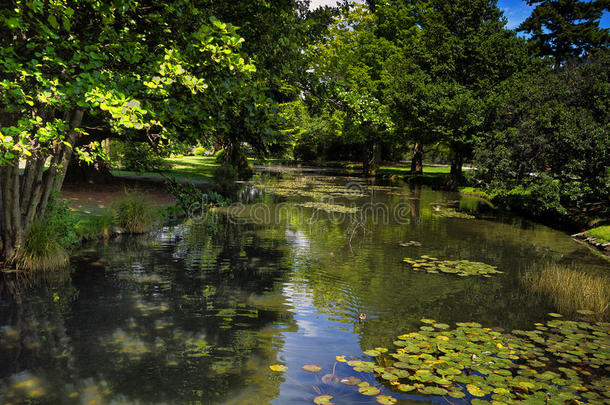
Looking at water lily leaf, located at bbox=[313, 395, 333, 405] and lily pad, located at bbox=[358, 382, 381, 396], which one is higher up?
lily pad, located at bbox=[358, 382, 381, 396]

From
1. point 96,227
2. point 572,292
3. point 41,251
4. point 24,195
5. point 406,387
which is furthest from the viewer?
point 96,227

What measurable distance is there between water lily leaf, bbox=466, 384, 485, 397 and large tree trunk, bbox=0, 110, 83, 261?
929cm

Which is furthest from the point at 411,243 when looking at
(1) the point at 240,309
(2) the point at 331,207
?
(2) the point at 331,207

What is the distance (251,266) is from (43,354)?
19.9 feet

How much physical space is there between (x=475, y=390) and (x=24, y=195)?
10.7 meters

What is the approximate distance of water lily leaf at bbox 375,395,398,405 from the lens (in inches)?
215

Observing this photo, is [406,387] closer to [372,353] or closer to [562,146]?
[372,353]

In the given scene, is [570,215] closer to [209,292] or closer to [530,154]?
[530,154]

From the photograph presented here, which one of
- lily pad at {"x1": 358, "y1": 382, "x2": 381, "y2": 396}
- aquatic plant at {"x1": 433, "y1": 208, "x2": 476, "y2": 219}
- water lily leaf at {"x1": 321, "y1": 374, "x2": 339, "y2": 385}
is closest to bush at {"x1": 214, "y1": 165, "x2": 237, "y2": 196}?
aquatic plant at {"x1": 433, "y1": 208, "x2": 476, "y2": 219}

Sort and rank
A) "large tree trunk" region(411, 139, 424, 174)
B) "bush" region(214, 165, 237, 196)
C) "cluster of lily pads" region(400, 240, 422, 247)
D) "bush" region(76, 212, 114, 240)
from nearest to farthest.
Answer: "bush" region(76, 212, 114, 240)
"cluster of lily pads" region(400, 240, 422, 247)
"bush" region(214, 165, 237, 196)
"large tree trunk" region(411, 139, 424, 174)

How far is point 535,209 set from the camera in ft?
72.4

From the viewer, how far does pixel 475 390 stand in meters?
5.52

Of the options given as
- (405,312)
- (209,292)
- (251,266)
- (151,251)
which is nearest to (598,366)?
(405,312)

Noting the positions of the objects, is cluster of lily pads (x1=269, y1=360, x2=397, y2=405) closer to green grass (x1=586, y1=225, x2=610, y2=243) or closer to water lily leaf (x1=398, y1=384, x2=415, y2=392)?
water lily leaf (x1=398, y1=384, x2=415, y2=392)
